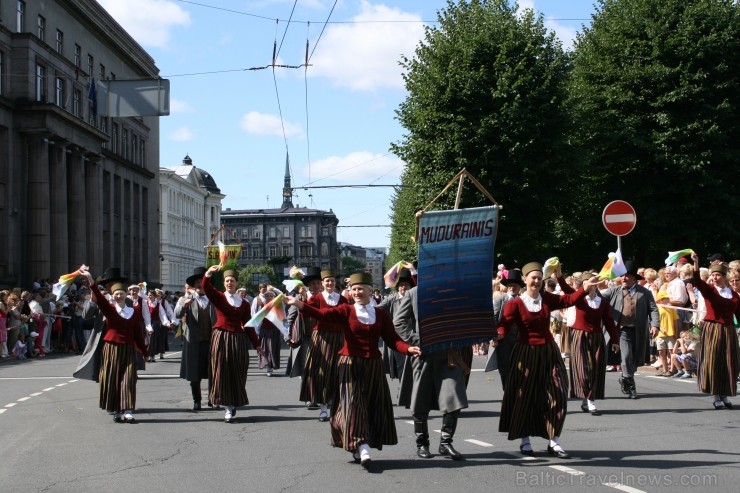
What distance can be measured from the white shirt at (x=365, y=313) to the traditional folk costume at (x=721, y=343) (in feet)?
18.8

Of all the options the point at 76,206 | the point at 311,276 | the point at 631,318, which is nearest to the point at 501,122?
the point at 631,318

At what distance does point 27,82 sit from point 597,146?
2420cm

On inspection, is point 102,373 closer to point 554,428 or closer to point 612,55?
point 554,428

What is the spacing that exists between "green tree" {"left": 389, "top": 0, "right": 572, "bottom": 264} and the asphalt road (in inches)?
725

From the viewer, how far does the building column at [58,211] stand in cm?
4603

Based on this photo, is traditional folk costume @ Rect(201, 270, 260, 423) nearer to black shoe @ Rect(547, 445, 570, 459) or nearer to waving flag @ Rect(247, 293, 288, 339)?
waving flag @ Rect(247, 293, 288, 339)

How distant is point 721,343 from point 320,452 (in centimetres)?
614

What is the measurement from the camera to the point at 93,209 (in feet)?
177

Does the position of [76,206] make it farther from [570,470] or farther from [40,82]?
[570,470]

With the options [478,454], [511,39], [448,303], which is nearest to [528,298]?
[448,303]

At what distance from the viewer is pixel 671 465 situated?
903 centimetres

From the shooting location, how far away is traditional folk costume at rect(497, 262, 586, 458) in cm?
955

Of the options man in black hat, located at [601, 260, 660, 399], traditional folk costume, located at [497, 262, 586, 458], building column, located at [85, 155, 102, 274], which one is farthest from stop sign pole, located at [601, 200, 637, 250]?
building column, located at [85, 155, 102, 274]

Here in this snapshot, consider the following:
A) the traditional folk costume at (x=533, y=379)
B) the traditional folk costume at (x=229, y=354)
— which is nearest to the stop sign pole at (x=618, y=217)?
the traditional folk costume at (x=229, y=354)
